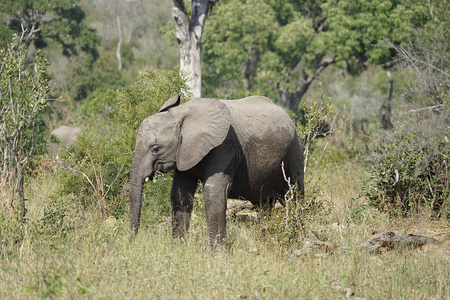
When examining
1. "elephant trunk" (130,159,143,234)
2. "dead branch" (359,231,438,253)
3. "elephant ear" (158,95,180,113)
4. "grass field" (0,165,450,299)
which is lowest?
"dead branch" (359,231,438,253)

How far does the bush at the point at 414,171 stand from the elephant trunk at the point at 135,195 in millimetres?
4125

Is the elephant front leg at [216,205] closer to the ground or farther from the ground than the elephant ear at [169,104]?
closer to the ground

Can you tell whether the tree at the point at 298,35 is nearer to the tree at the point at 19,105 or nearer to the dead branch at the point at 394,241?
the dead branch at the point at 394,241

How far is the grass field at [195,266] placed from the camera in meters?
5.41

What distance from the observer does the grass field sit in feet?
17.8

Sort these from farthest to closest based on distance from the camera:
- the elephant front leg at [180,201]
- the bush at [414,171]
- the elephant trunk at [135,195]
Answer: the bush at [414,171] < the elephant front leg at [180,201] < the elephant trunk at [135,195]

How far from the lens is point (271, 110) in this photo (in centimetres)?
776

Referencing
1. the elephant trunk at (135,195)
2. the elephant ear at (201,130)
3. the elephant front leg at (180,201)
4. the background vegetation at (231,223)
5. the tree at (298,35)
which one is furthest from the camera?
the tree at (298,35)

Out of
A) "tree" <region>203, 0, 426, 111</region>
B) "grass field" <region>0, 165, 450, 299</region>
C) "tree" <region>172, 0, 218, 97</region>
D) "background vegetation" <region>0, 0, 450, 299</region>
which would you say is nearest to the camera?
"grass field" <region>0, 165, 450, 299</region>

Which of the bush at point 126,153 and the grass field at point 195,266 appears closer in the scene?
the grass field at point 195,266

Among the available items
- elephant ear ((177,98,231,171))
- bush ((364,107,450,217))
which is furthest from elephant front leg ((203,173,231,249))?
bush ((364,107,450,217))

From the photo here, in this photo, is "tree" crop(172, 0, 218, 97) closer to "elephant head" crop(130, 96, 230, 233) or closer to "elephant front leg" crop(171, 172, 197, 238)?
"elephant front leg" crop(171, 172, 197, 238)

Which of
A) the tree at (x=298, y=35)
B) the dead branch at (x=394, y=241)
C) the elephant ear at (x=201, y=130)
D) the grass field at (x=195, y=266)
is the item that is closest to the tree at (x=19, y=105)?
the grass field at (x=195, y=266)

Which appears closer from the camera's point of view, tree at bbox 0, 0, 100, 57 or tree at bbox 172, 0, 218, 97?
tree at bbox 172, 0, 218, 97
